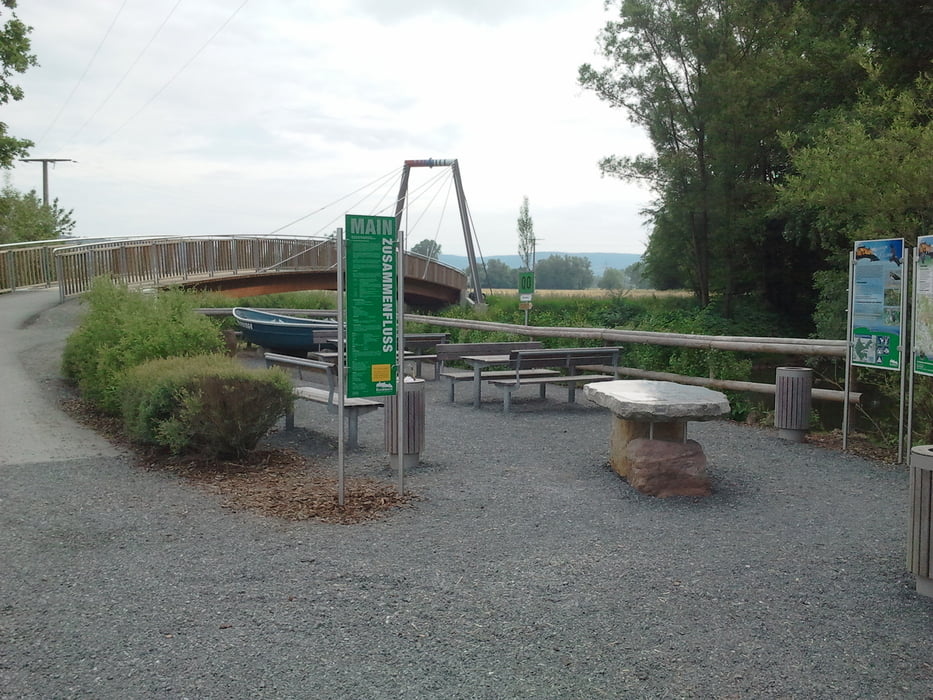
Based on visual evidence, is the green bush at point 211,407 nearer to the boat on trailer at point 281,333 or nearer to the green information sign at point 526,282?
the boat on trailer at point 281,333

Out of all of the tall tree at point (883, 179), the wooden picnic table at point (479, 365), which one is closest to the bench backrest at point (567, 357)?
the wooden picnic table at point (479, 365)

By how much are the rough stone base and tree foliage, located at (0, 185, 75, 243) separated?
99.2 ft

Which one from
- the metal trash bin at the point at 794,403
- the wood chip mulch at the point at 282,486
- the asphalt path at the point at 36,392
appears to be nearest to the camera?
the wood chip mulch at the point at 282,486

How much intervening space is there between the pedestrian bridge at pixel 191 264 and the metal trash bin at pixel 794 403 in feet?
34.9

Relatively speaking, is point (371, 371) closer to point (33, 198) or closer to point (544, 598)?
point (544, 598)

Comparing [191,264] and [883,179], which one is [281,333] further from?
[883,179]

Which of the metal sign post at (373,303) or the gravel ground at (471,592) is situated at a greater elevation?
the metal sign post at (373,303)

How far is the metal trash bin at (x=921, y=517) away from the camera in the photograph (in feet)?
14.0

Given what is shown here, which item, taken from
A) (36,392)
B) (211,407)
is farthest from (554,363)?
(36,392)

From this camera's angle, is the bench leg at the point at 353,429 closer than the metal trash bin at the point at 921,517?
No

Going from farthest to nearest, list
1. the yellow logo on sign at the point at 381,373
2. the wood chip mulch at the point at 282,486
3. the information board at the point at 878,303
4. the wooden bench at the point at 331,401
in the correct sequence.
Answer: the wooden bench at the point at 331,401, the information board at the point at 878,303, the yellow logo on sign at the point at 381,373, the wood chip mulch at the point at 282,486

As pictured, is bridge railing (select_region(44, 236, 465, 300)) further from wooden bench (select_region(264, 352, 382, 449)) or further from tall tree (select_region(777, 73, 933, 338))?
tall tree (select_region(777, 73, 933, 338))

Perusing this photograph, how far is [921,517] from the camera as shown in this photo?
4.29 m

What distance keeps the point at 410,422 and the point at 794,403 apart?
13.6 feet
